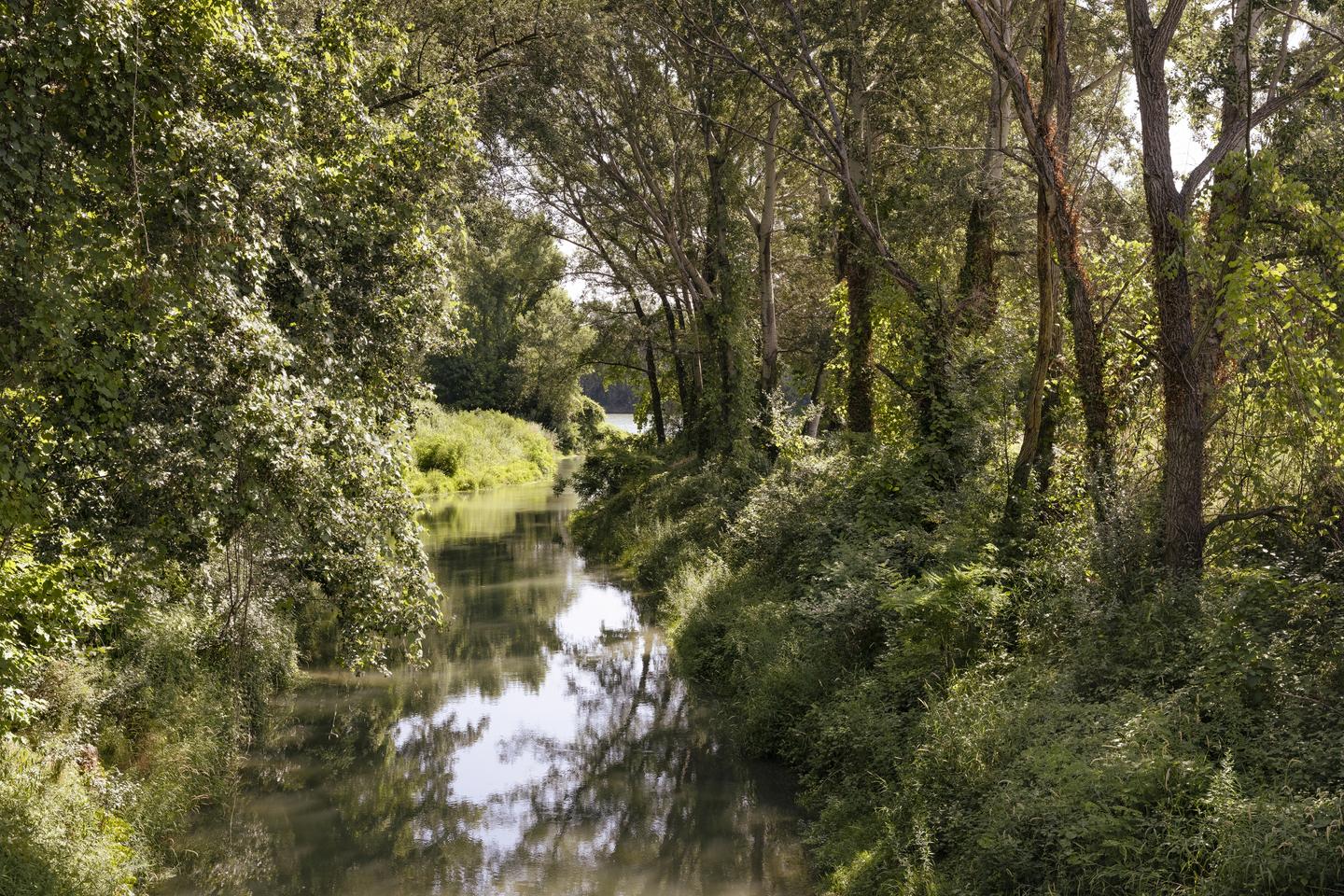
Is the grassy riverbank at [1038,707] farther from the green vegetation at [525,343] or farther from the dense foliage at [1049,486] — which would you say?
the green vegetation at [525,343]

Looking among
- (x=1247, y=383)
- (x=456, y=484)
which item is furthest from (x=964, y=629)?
(x=456, y=484)

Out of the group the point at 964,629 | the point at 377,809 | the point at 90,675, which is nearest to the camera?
the point at 90,675

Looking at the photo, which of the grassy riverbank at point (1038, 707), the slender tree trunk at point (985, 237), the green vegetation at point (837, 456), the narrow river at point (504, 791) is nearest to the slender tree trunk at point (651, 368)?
the green vegetation at point (837, 456)

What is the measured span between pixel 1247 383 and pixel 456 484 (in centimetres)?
3838

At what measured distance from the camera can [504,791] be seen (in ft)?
35.4

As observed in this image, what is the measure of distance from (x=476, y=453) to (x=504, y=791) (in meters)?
37.4

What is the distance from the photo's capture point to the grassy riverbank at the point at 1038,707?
575cm

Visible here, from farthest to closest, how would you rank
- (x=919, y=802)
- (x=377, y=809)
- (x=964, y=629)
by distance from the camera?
(x=377, y=809), (x=964, y=629), (x=919, y=802)

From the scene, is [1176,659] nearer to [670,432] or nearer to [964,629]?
[964,629]

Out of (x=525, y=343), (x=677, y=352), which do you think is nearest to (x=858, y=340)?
(x=677, y=352)

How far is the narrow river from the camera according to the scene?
8.69 metres

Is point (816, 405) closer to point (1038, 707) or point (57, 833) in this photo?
point (1038, 707)

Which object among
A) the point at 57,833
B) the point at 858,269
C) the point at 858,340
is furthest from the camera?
Answer: the point at 858,340

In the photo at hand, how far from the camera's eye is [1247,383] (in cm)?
823
